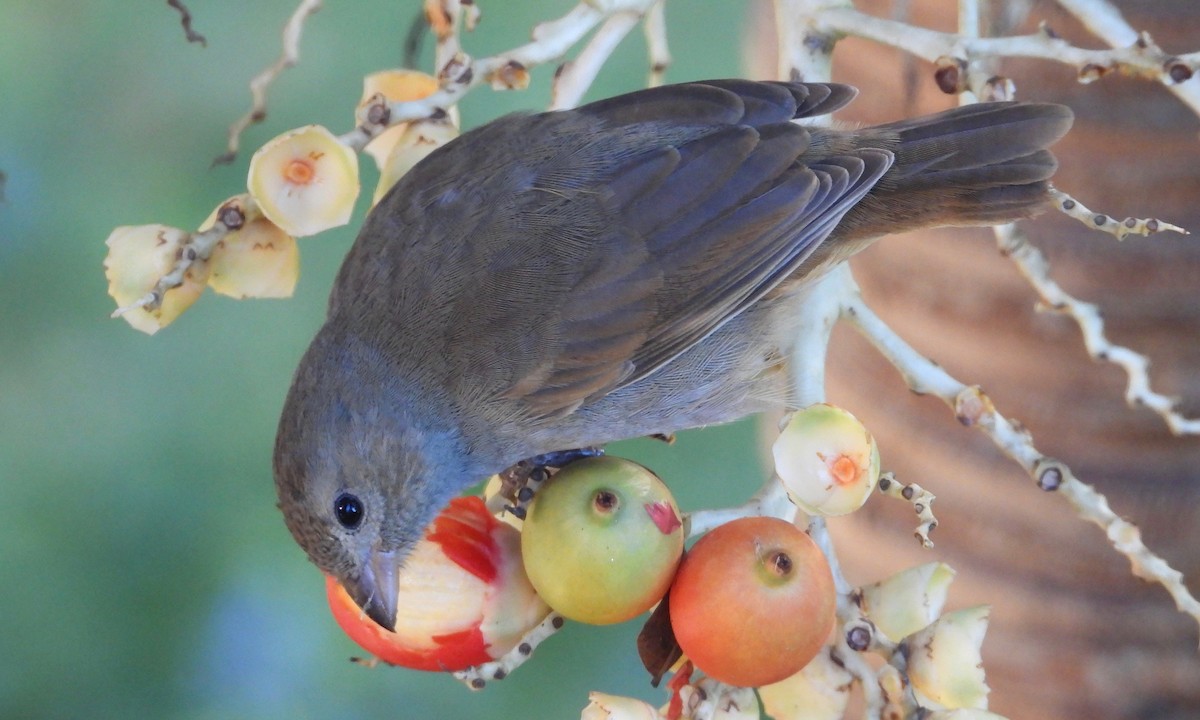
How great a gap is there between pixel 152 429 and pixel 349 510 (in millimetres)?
926

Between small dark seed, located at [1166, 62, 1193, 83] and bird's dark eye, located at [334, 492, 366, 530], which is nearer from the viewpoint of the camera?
small dark seed, located at [1166, 62, 1193, 83]

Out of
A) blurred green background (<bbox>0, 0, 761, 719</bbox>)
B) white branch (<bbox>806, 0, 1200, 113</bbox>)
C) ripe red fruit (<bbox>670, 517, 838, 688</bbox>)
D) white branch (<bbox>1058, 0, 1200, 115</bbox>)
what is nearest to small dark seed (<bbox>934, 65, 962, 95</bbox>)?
white branch (<bbox>806, 0, 1200, 113</bbox>)

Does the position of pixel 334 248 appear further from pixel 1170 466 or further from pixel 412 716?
pixel 1170 466

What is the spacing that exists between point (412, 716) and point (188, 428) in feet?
2.57

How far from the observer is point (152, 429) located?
2.35m

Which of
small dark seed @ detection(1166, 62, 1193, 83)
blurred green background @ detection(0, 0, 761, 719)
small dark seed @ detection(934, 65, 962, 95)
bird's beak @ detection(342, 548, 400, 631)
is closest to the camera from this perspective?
small dark seed @ detection(1166, 62, 1193, 83)

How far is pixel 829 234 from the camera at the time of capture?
1.76 meters

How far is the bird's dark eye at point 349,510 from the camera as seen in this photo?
1.62 meters

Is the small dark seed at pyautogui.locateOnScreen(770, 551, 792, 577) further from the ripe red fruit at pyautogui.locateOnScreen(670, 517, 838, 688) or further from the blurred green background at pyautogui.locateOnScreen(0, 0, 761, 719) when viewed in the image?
the blurred green background at pyautogui.locateOnScreen(0, 0, 761, 719)

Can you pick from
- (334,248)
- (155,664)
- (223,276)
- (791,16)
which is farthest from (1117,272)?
(155,664)

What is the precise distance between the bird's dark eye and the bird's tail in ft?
2.80

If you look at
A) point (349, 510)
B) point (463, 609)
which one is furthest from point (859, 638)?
point (349, 510)

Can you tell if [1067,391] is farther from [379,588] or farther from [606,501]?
[379,588]

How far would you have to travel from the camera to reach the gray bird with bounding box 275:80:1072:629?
1668mm
